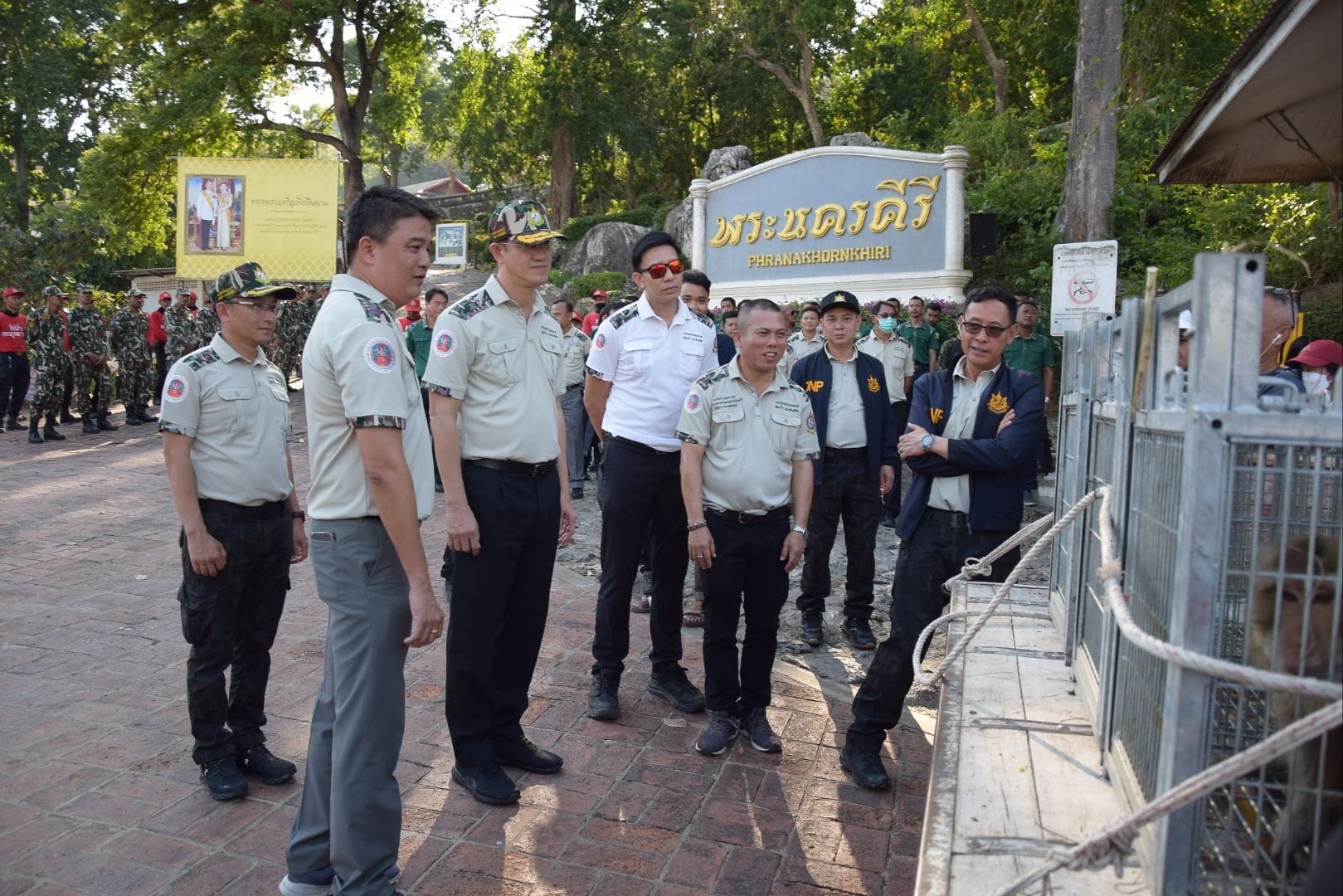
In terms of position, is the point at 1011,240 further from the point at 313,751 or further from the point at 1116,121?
the point at 313,751

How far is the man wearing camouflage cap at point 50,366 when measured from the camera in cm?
1339

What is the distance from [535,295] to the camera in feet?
13.7

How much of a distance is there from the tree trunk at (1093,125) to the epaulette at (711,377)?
10309 millimetres

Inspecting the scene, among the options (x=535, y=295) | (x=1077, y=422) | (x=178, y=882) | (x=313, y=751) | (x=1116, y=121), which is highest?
(x=1116, y=121)

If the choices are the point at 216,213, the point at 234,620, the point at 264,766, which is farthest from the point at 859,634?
the point at 216,213

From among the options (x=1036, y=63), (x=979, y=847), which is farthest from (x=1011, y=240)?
(x=979, y=847)

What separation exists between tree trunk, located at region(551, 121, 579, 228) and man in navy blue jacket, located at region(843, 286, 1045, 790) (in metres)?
27.8

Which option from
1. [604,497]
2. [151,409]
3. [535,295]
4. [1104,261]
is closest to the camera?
[535,295]

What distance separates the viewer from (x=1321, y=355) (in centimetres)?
451

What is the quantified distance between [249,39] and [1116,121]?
19873 millimetres

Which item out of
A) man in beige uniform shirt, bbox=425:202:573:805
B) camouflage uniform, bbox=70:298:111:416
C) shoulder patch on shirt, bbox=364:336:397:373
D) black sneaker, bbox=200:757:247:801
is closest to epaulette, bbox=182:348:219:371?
man in beige uniform shirt, bbox=425:202:573:805

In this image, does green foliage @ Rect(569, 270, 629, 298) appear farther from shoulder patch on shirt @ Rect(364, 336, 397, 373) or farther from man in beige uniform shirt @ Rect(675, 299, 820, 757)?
shoulder patch on shirt @ Rect(364, 336, 397, 373)

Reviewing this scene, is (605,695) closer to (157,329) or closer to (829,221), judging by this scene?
(829,221)

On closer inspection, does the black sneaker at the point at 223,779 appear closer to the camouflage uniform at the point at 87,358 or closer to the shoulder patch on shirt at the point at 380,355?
the shoulder patch on shirt at the point at 380,355
